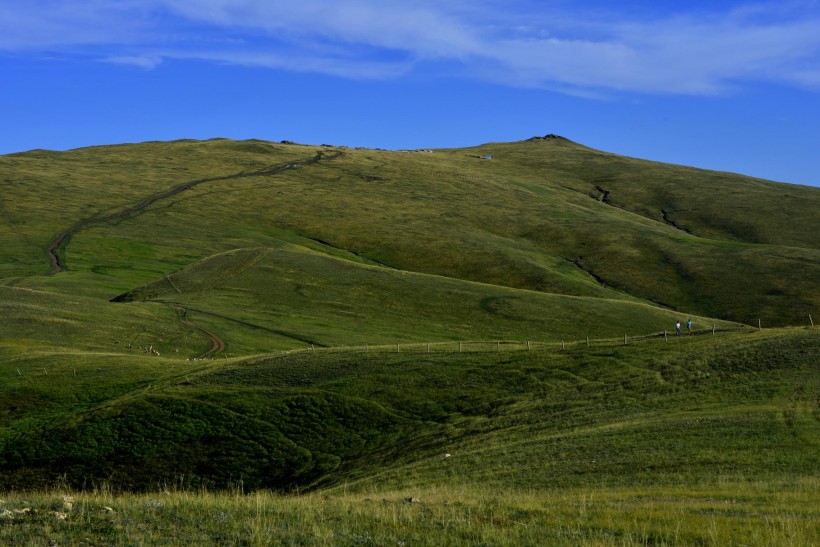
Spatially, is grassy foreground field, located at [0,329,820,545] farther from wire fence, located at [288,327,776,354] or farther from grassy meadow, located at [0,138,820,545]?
wire fence, located at [288,327,776,354]

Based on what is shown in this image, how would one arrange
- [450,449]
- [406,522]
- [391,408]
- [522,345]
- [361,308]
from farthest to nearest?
[361,308], [522,345], [391,408], [450,449], [406,522]

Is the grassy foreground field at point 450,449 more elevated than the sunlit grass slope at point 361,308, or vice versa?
the sunlit grass slope at point 361,308

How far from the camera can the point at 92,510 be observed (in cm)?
1788

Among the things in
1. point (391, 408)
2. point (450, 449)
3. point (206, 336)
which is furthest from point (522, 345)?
point (206, 336)

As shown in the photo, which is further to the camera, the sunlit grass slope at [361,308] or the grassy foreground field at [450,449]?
the sunlit grass slope at [361,308]

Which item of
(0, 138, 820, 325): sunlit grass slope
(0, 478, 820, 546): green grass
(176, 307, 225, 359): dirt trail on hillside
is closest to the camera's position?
(0, 478, 820, 546): green grass

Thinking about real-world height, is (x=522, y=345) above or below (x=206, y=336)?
above

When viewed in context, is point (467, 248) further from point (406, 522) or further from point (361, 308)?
point (406, 522)

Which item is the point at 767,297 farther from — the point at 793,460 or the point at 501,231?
the point at 793,460

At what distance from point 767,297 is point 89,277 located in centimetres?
10971

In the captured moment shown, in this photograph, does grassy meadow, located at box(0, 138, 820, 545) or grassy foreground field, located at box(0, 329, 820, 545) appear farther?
grassy meadow, located at box(0, 138, 820, 545)

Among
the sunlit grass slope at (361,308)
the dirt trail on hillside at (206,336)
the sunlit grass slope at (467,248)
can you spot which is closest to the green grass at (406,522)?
the dirt trail on hillside at (206,336)

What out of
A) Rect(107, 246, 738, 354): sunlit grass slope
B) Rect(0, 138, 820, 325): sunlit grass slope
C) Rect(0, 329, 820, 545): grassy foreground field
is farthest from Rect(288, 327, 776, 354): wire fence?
Rect(0, 138, 820, 325): sunlit grass slope

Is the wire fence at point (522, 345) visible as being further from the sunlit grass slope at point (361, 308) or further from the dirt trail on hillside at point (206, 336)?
the sunlit grass slope at point (361, 308)
